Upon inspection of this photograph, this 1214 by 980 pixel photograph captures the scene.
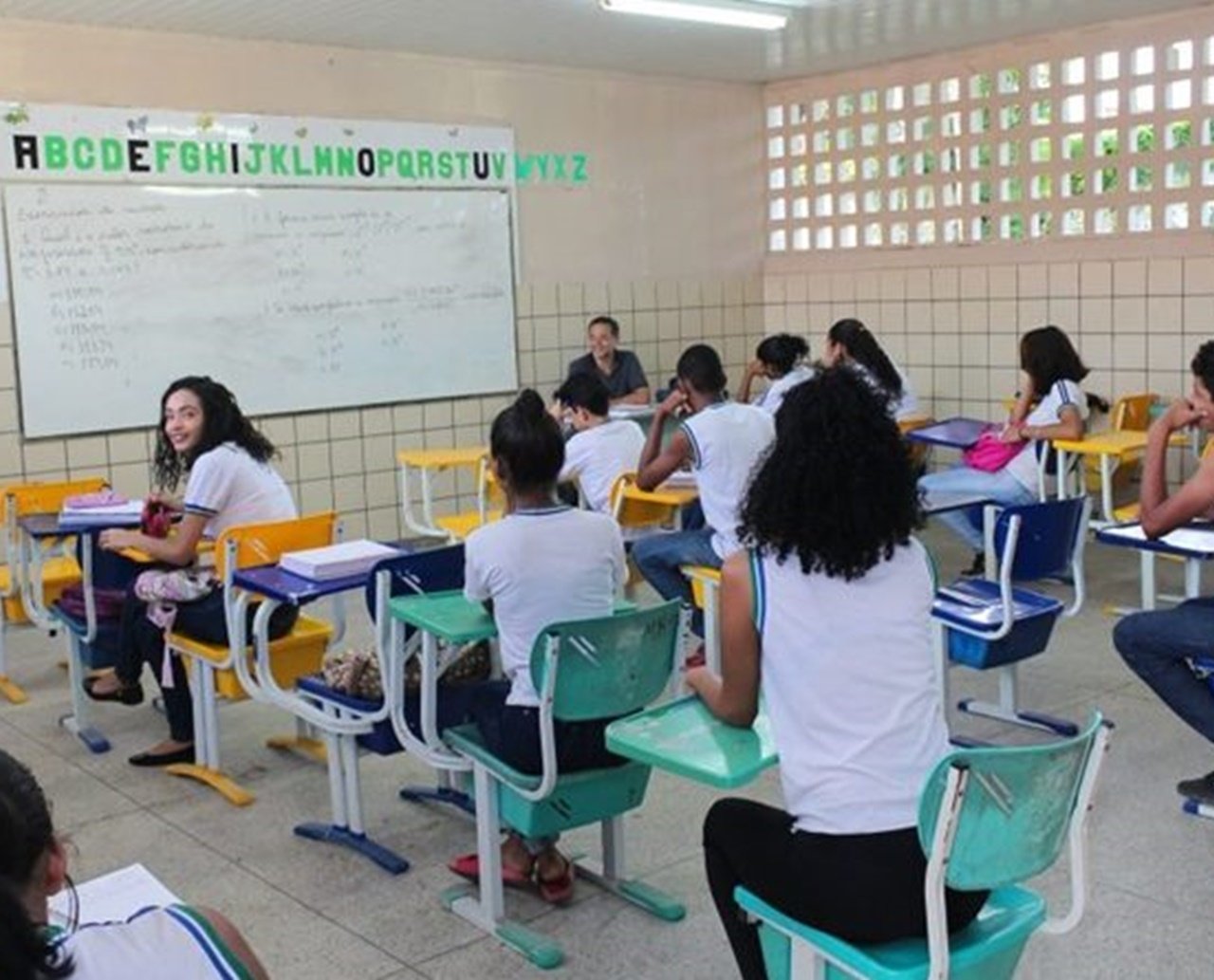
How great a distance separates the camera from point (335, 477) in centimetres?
733

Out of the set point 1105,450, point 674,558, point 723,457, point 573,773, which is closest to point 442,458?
point 674,558

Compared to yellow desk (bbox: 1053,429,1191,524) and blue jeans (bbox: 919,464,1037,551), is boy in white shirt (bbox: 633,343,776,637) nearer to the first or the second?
blue jeans (bbox: 919,464,1037,551)

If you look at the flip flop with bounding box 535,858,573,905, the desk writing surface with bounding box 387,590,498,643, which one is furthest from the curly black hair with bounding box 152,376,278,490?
the flip flop with bounding box 535,858,573,905

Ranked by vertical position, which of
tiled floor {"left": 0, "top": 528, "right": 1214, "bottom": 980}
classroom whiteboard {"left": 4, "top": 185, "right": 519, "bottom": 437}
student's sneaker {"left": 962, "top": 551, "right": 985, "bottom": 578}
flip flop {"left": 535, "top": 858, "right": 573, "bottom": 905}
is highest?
classroom whiteboard {"left": 4, "top": 185, "right": 519, "bottom": 437}

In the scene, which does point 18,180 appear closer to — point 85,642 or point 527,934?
point 85,642

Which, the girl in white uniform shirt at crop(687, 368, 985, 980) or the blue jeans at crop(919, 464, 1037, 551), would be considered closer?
the girl in white uniform shirt at crop(687, 368, 985, 980)

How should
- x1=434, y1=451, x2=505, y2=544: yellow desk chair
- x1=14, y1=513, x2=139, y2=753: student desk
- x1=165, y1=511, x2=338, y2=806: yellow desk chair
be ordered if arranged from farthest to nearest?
x1=434, y1=451, x2=505, y2=544: yellow desk chair < x1=14, y1=513, x2=139, y2=753: student desk < x1=165, y1=511, x2=338, y2=806: yellow desk chair

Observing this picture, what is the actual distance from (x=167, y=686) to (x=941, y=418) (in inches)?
208

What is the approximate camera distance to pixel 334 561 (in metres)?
3.56

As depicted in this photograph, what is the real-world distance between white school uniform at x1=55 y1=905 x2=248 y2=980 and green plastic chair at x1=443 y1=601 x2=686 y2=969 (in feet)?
4.87

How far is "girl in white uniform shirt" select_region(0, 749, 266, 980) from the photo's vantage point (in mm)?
1009

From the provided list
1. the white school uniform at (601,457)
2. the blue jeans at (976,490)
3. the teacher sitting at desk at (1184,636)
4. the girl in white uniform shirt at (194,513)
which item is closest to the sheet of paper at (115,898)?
the girl in white uniform shirt at (194,513)

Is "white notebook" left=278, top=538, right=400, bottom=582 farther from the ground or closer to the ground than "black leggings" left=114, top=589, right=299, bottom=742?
farther from the ground

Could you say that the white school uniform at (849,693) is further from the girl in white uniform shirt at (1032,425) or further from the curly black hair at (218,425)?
the girl in white uniform shirt at (1032,425)
